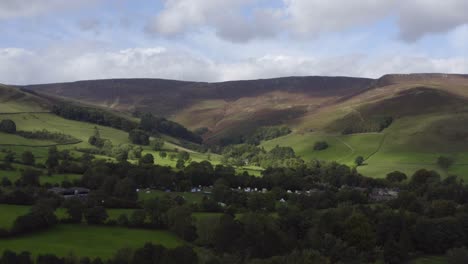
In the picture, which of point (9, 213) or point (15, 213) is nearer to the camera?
point (9, 213)

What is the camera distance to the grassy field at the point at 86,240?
175ft

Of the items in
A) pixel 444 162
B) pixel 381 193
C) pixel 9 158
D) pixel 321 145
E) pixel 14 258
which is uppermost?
pixel 9 158

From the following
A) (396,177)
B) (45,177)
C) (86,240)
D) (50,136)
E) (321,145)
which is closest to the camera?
(86,240)

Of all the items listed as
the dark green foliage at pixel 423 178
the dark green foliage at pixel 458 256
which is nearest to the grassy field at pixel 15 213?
the dark green foliage at pixel 458 256

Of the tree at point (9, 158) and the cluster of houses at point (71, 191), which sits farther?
the tree at point (9, 158)

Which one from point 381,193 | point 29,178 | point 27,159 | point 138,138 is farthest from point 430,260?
point 138,138

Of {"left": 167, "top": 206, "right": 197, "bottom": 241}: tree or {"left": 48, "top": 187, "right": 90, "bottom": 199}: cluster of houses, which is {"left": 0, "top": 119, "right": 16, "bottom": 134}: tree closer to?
{"left": 48, "top": 187, "right": 90, "bottom": 199}: cluster of houses

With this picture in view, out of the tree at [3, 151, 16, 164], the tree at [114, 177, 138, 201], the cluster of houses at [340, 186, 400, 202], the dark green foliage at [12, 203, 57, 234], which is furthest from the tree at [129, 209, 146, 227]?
the cluster of houses at [340, 186, 400, 202]

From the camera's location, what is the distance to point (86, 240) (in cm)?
5856

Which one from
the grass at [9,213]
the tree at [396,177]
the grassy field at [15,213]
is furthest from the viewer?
the tree at [396,177]

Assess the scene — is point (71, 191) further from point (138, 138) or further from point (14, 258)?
point (138, 138)

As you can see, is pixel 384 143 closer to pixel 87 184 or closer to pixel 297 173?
pixel 297 173

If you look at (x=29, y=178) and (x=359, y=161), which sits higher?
(x=29, y=178)

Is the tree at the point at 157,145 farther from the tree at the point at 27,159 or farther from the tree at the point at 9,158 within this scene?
the tree at the point at 9,158
